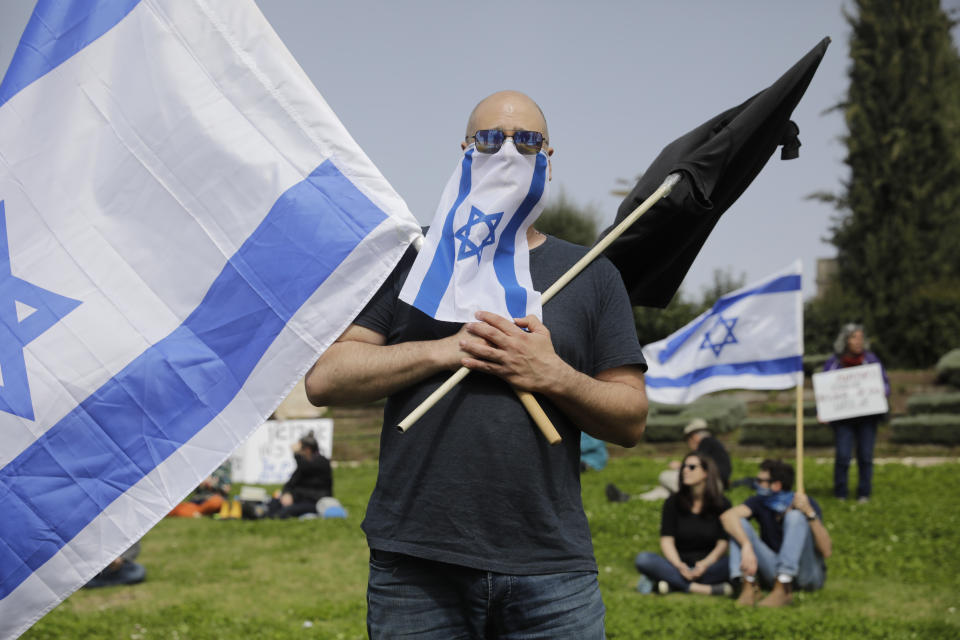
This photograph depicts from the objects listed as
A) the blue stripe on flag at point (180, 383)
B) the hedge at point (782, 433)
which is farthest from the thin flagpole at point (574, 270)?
the hedge at point (782, 433)

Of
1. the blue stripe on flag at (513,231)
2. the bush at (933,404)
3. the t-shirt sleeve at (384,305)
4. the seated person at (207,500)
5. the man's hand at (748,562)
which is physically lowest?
the seated person at (207,500)

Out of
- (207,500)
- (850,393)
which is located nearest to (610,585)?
(850,393)

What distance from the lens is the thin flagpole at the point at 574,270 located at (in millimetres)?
2617

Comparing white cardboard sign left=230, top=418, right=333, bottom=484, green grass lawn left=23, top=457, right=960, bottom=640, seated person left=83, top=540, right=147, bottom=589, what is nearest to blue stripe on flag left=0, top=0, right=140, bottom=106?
green grass lawn left=23, top=457, right=960, bottom=640

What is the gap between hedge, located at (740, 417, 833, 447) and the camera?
65.5 ft

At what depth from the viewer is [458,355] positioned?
268 cm

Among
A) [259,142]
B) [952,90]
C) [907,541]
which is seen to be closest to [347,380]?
[259,142]

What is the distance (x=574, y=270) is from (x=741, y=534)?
641cm

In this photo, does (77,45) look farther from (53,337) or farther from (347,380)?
(347,380)

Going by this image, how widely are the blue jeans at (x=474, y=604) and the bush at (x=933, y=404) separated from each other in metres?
19.2

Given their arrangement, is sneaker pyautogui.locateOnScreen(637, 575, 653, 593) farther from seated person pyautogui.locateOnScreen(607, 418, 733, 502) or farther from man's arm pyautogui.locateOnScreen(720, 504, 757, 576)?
seated person pyautogui.locateOnScreen(607, 418, 733, 502)

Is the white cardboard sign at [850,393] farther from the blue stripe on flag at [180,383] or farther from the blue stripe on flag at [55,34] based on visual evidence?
the blue stripe on flag at [55,34]

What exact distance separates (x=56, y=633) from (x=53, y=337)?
5261mm

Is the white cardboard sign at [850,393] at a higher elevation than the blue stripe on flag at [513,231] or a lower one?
lower
